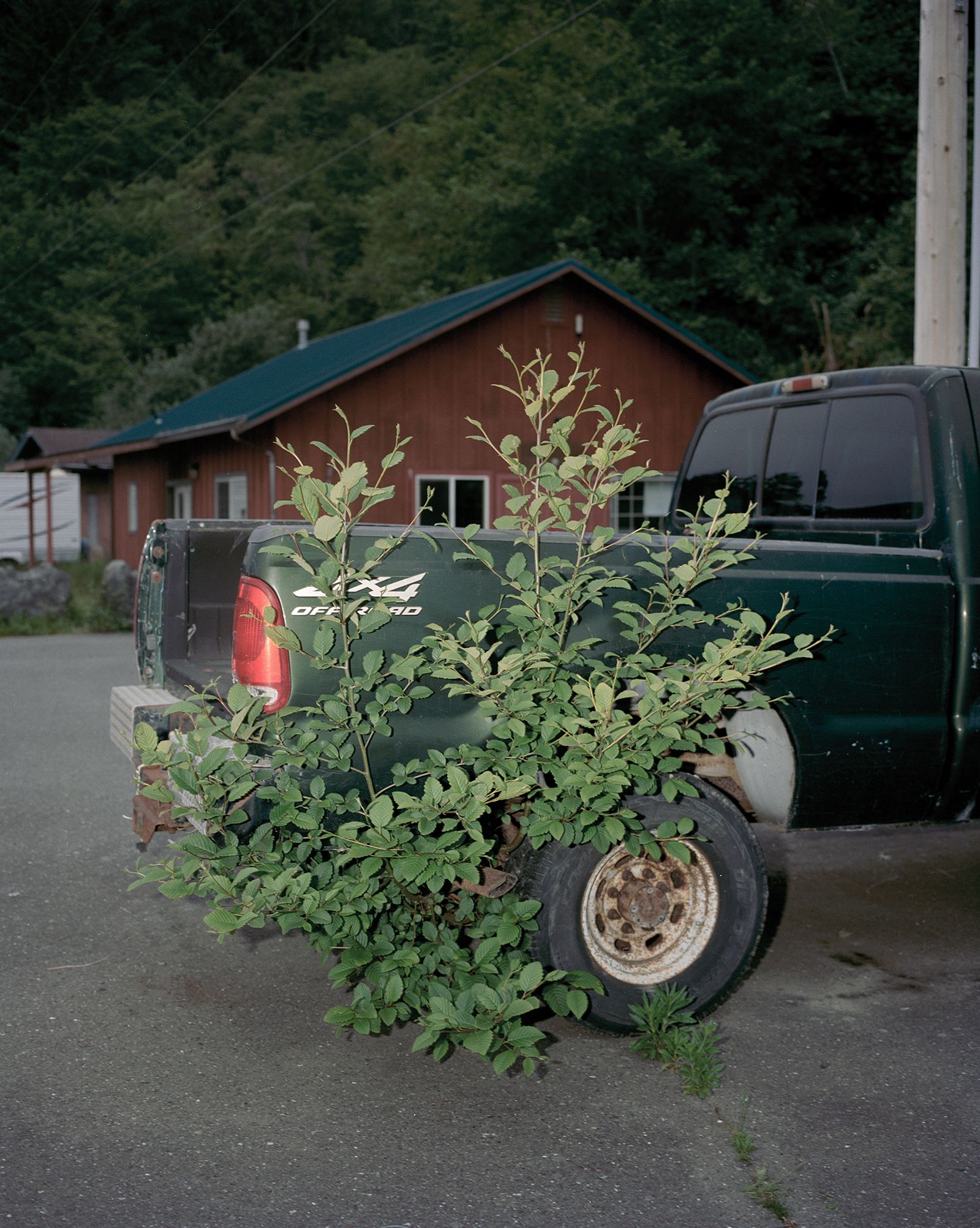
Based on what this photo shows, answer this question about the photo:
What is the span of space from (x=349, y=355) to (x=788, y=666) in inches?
697

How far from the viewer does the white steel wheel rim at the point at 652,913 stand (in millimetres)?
4316

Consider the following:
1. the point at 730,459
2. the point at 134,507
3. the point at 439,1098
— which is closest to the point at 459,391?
the point at 134,507

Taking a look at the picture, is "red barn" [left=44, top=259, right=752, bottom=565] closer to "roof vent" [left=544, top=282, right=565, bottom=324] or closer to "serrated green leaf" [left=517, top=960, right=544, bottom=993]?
"roof vent" [left=544, top=282, right=565, bottom=324]

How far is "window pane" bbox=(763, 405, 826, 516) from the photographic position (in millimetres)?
5680

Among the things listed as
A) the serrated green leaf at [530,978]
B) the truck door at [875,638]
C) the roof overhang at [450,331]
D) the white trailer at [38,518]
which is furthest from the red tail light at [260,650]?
the white trailer at [38,518]

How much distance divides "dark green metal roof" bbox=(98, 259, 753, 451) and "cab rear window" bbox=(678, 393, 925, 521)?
43.9 feet

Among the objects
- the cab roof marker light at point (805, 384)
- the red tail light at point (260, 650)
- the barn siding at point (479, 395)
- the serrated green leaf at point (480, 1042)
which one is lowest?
the serrated green leaf at point (480, 1042)

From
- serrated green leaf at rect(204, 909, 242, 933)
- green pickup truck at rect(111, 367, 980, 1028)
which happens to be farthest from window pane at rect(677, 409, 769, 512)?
serrated green leaf at rect(204, 909, 242, 933)

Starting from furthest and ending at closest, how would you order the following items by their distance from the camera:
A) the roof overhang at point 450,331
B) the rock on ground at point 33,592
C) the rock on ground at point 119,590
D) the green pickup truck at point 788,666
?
the rock on ground at point 119,590 < the rock on ground at point 33,592 < the roof overhang at point 450,331 < the green pickup truck at point 788,666

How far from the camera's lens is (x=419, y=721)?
4.16 m

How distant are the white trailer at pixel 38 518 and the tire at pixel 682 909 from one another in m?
36.1

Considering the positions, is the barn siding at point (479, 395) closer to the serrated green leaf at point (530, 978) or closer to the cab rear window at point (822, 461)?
the cab rear window at point (822, 461)

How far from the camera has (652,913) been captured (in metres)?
4.38

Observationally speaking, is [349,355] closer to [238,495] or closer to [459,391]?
[459,391]
